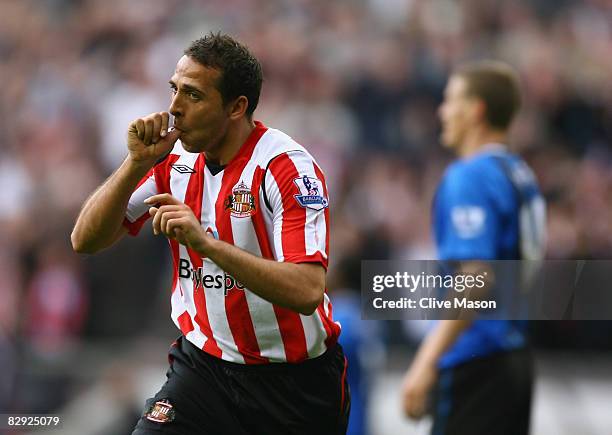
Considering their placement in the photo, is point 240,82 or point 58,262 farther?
point 58,262

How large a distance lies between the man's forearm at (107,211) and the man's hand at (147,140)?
41 mm

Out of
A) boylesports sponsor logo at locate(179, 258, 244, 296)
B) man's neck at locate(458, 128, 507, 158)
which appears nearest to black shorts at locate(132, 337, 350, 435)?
boylesports sponsor logo at locate(179, 258, 244, 296)

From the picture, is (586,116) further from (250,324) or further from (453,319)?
(250,324)

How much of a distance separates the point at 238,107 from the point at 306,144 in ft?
22.8

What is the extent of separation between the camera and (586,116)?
1247cm

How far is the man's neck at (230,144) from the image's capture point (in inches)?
186

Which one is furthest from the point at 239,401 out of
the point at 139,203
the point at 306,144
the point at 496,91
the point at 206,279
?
the point at 306,144

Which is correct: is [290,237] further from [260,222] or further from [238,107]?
[238,107]

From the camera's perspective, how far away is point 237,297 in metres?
4.66

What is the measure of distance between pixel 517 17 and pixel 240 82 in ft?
31.2

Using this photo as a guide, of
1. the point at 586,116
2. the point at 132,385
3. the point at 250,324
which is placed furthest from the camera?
the point at 586,116

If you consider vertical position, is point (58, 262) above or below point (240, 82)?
below

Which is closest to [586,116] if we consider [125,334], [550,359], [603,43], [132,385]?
[603,43]

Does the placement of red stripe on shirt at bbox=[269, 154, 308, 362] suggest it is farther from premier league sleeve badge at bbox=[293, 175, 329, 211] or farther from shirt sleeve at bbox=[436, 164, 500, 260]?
shirt sleeve at bbox=[436, 164, 500, 260]
